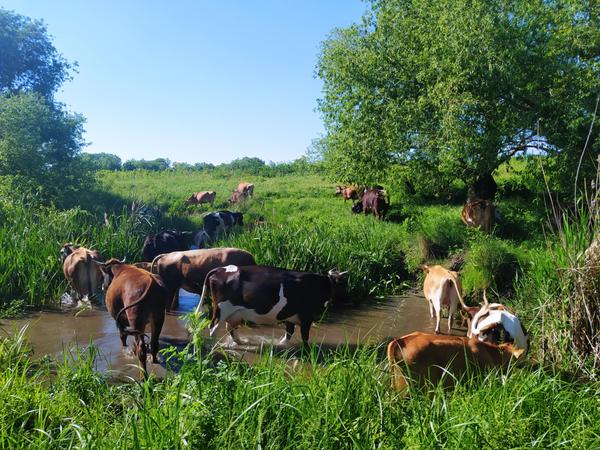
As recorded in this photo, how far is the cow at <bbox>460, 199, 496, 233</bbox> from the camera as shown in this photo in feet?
38.4

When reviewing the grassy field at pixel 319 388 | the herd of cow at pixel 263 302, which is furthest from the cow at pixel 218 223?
the herd of cow at pixel 263 302

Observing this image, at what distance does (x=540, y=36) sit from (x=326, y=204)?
9.91 metres

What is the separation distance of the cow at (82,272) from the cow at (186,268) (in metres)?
1.08

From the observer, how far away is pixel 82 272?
30.6 feet

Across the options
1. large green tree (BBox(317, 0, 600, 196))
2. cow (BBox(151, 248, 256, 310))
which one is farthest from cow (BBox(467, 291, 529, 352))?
large green tree (BBox(317, 0, 600, 196))

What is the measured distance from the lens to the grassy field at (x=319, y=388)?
3549 millimetres

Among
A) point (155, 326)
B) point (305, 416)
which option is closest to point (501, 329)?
point (305, 416)

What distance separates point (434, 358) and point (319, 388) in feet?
4.44

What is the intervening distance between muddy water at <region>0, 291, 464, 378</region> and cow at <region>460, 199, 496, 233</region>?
277 centimetres

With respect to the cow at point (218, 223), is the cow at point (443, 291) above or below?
below

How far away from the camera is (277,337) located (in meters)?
8.27

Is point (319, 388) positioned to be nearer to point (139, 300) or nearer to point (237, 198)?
point (139, 300)

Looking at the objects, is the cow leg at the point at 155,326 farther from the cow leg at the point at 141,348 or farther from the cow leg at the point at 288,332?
the cow leg at the point at 288,332

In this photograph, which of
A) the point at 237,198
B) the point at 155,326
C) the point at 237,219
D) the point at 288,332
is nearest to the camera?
the point at 155,326
